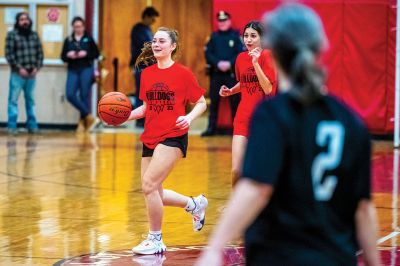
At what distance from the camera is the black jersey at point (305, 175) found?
3594mm

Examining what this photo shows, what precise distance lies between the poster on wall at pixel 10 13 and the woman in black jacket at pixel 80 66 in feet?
5.09

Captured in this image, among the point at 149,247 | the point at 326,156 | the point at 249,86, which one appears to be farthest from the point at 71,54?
the point at 326,156

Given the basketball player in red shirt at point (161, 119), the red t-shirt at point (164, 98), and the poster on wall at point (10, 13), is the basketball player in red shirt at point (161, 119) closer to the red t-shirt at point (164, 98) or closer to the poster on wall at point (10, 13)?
the red t-shirt at point (164, 98)

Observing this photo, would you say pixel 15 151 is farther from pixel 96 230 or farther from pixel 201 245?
pixel 201 245

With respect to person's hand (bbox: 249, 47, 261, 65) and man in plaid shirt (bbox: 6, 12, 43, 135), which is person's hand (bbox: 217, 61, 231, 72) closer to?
man in plaid shirt (bbox: 6, 12, 43, 135)

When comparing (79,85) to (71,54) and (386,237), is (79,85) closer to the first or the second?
(71,54)

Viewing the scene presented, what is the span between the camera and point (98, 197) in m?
11.7

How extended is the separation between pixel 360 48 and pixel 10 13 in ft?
24.3

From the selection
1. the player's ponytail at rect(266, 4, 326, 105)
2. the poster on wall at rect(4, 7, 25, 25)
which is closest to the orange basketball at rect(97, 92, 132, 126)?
the player's ponytail at rect(266, 4, 326, 105)

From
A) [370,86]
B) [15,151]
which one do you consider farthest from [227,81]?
[15,151]

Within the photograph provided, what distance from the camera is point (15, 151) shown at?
16.8 m

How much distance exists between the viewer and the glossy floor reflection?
8539 mm

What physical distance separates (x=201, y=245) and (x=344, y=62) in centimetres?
1126

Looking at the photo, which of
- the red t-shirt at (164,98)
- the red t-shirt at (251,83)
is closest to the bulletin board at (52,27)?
the red t-shirt at (251,83)
